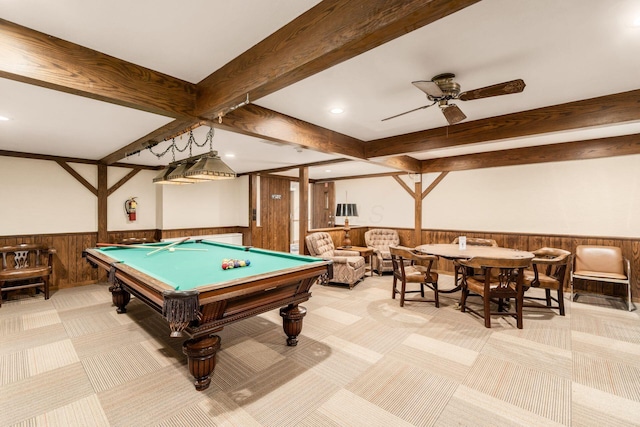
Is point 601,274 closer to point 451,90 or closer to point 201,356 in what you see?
point 451,90

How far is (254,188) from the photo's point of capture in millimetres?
7605

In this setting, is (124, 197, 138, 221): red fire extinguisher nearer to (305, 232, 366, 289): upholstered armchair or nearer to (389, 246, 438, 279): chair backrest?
(305, 232, 366, 289): upholstered armchair

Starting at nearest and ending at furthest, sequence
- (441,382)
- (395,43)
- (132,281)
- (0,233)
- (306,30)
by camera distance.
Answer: (306,30) → (395,43) → (441,382) → (132,281) → (0,233)

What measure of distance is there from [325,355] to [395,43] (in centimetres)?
273

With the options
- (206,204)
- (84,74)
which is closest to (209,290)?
(84,74)

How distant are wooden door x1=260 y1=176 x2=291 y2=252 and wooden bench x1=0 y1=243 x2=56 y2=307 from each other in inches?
167

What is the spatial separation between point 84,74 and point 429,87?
96.5 inches

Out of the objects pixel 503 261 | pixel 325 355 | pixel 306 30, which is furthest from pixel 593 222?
pixel 306 30

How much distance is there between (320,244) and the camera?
576cm

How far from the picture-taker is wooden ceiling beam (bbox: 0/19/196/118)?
172 cm

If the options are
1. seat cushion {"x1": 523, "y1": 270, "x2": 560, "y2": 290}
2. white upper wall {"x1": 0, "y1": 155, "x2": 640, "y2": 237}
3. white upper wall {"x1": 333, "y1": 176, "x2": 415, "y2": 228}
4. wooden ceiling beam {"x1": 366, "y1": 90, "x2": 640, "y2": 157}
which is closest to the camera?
wooden ceiling beam {"x1": 366, "y1": 90, "x2": 640, "y2": 157}

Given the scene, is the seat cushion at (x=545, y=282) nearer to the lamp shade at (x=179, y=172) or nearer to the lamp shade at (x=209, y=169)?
the lamp shade at (x=209, y=169)

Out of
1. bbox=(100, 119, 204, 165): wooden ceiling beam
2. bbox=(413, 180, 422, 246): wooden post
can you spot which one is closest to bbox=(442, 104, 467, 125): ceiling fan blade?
bbox=(100, 119, 204, 165): wooden ceiling beam

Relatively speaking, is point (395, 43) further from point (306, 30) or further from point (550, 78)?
point (550, 78)
